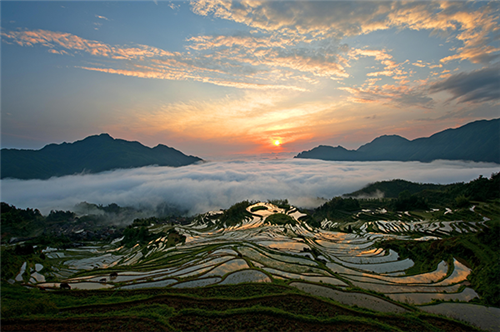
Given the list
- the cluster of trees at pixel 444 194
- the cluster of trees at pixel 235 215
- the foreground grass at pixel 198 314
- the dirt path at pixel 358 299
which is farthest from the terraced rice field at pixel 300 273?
the cluster of trees at pixel 235 215

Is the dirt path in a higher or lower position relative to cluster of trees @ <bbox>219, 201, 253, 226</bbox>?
higher

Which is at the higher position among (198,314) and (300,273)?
(198,314)

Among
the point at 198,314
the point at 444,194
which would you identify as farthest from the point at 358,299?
the point at 444,194

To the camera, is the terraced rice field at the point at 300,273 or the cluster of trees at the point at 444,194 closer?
the terraced rice field at the point at 300,273

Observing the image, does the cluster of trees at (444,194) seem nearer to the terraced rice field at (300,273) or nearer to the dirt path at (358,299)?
the terraced rice field at (300,273)

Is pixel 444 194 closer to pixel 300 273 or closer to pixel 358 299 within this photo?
pixel 300 273

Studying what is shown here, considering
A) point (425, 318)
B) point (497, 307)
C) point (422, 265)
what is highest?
point (425, 318)

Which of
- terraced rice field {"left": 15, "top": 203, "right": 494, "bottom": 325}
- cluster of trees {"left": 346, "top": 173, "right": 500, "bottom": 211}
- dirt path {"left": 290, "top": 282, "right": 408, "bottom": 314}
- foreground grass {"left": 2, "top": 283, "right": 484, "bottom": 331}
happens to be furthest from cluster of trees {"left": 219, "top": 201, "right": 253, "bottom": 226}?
foreground grass {"left": 2, "top": 283, "right": 484, "bottom": 331}

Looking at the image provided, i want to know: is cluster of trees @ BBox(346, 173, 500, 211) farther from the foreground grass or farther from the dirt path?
the foreground grass

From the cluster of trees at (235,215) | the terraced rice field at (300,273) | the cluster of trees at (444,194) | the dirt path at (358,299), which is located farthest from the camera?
the cluster of trees at (235,215)

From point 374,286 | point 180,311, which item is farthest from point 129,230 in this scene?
point 374,286

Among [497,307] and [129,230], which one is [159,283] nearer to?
[497,307]
